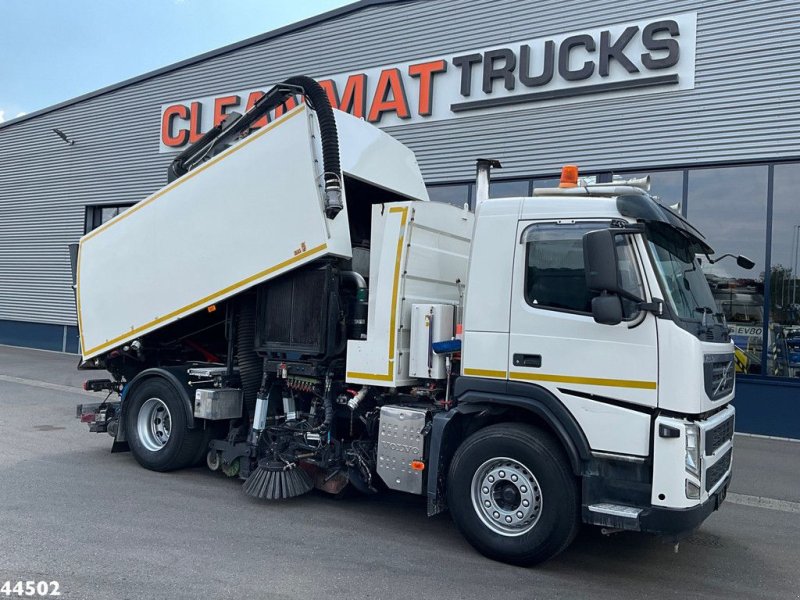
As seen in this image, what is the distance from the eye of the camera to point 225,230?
6.70 m

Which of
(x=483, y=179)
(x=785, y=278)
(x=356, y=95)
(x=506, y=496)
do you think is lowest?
(x=506, y=496)

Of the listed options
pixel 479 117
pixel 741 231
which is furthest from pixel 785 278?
pixel 479 117

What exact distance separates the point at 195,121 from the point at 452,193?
742cm

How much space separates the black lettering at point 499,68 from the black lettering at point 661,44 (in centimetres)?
231

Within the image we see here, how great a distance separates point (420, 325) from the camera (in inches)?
219

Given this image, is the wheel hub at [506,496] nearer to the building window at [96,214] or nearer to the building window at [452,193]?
the building window at [452,193]

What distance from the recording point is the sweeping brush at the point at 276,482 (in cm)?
607

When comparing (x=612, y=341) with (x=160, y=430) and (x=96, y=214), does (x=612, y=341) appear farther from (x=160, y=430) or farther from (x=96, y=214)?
(x=96, y=214)

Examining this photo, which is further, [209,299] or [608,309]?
[209,299]

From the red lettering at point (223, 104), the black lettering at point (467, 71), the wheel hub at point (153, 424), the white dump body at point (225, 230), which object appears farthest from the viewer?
the red lettering at point (223, 104)

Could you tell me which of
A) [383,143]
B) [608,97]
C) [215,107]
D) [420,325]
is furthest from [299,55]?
[420,325]

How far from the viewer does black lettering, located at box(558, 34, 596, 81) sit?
11.6 m

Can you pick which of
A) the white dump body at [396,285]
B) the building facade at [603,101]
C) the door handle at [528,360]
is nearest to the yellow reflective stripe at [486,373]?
the door handle at [528,360]

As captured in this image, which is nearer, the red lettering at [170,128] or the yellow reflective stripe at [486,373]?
the yellow reflective stripe at [486,373]
